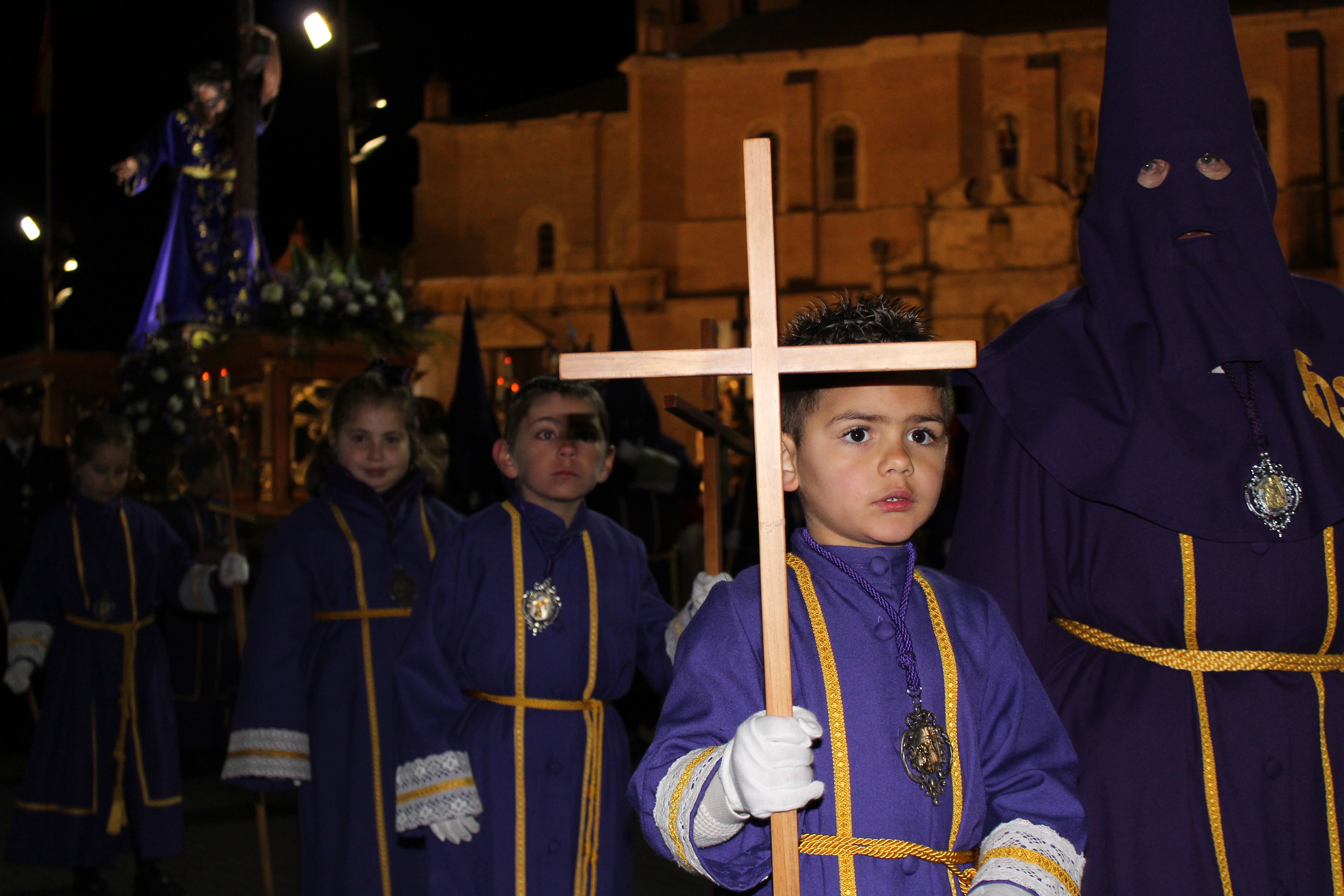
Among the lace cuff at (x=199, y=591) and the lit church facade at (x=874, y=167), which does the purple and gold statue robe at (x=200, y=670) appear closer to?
the lace cuff at (x=199, y=591)

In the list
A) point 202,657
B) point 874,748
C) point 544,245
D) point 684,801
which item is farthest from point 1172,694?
point 544,245

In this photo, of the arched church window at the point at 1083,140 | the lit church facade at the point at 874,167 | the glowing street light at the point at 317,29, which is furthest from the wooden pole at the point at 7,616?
the arched church window at the point at 1083,140

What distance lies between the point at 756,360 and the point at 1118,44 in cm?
155

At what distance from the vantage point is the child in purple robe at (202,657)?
9383 mm

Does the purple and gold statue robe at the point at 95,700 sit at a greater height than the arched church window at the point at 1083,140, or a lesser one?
lesser

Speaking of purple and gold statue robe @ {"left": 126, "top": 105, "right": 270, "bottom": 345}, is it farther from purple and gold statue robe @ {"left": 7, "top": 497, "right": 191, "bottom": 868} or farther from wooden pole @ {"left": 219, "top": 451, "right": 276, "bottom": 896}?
wooden pole @ {"left": 219, "top": 451, "right": 276, "bottom": 896}

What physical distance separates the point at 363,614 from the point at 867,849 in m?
3.05

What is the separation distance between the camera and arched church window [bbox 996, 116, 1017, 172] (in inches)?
1379

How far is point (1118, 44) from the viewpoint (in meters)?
2.98

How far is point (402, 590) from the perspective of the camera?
195 inches

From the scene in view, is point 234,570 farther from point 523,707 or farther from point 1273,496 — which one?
point 1273,496

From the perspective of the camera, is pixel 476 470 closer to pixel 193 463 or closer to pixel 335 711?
pixel 193 463

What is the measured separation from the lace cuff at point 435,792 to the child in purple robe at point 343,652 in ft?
2.20

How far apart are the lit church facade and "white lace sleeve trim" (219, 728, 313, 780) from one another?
26.3 meters
